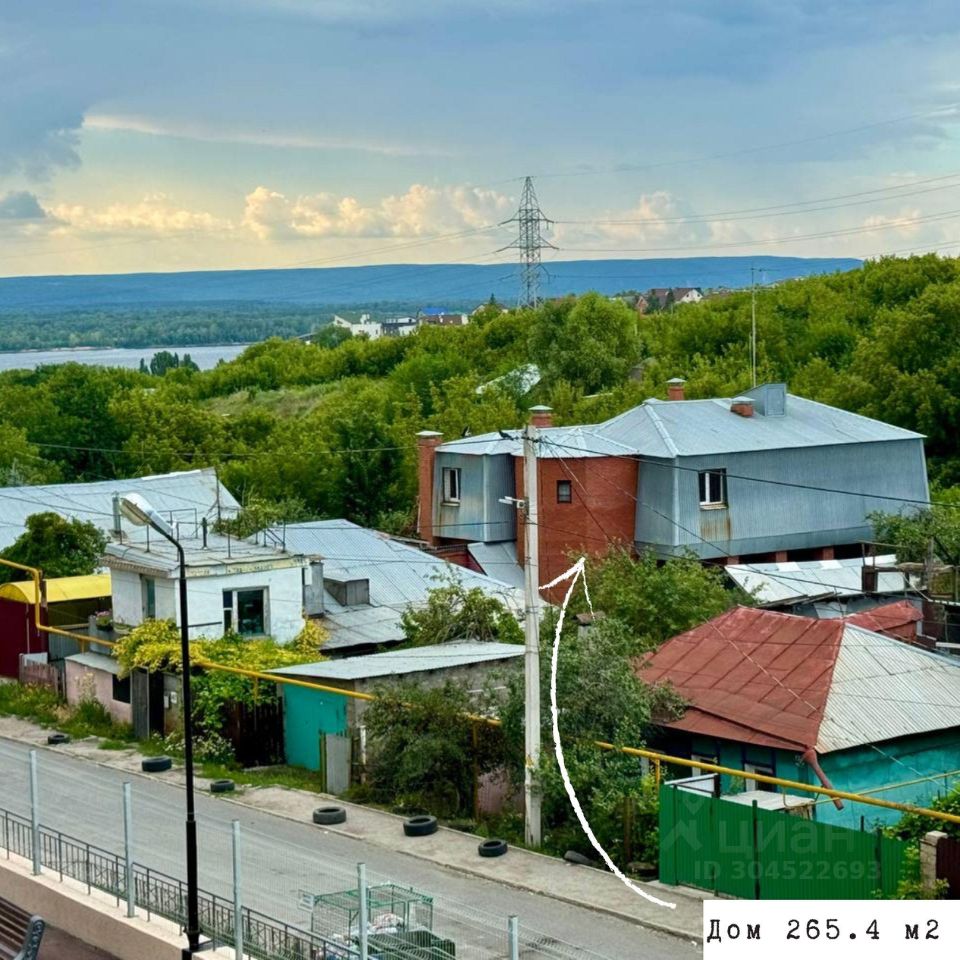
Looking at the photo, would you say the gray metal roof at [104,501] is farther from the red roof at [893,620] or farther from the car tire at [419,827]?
the car tire at [419,827]

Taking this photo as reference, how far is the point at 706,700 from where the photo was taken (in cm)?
2719

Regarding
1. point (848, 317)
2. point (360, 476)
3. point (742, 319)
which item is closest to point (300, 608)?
point (360, 476)

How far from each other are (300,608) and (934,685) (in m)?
15.0

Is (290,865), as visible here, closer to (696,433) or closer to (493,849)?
(493,849)

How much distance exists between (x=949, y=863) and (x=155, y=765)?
17.6 meters

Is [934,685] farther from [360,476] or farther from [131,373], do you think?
[131,373]

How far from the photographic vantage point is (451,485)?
5341cm

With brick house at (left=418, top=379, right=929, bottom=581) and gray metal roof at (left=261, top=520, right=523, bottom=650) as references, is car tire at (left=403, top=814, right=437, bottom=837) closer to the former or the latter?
gray metal roof at (left=261, top=520, right=523, bottom=650)

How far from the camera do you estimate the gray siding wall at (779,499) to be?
48.8 m

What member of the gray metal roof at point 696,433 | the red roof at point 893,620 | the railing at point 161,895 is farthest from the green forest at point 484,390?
the railing at point 161,895

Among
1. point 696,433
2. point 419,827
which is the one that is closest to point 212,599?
point 419,827

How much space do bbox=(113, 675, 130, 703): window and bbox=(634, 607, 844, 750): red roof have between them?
497 inches

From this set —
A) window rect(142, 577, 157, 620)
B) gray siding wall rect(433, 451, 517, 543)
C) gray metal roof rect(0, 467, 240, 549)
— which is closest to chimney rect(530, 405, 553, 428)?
gray siding wall rect(433, 451, 517, 543)

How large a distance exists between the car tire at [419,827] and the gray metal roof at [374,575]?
11731mm
